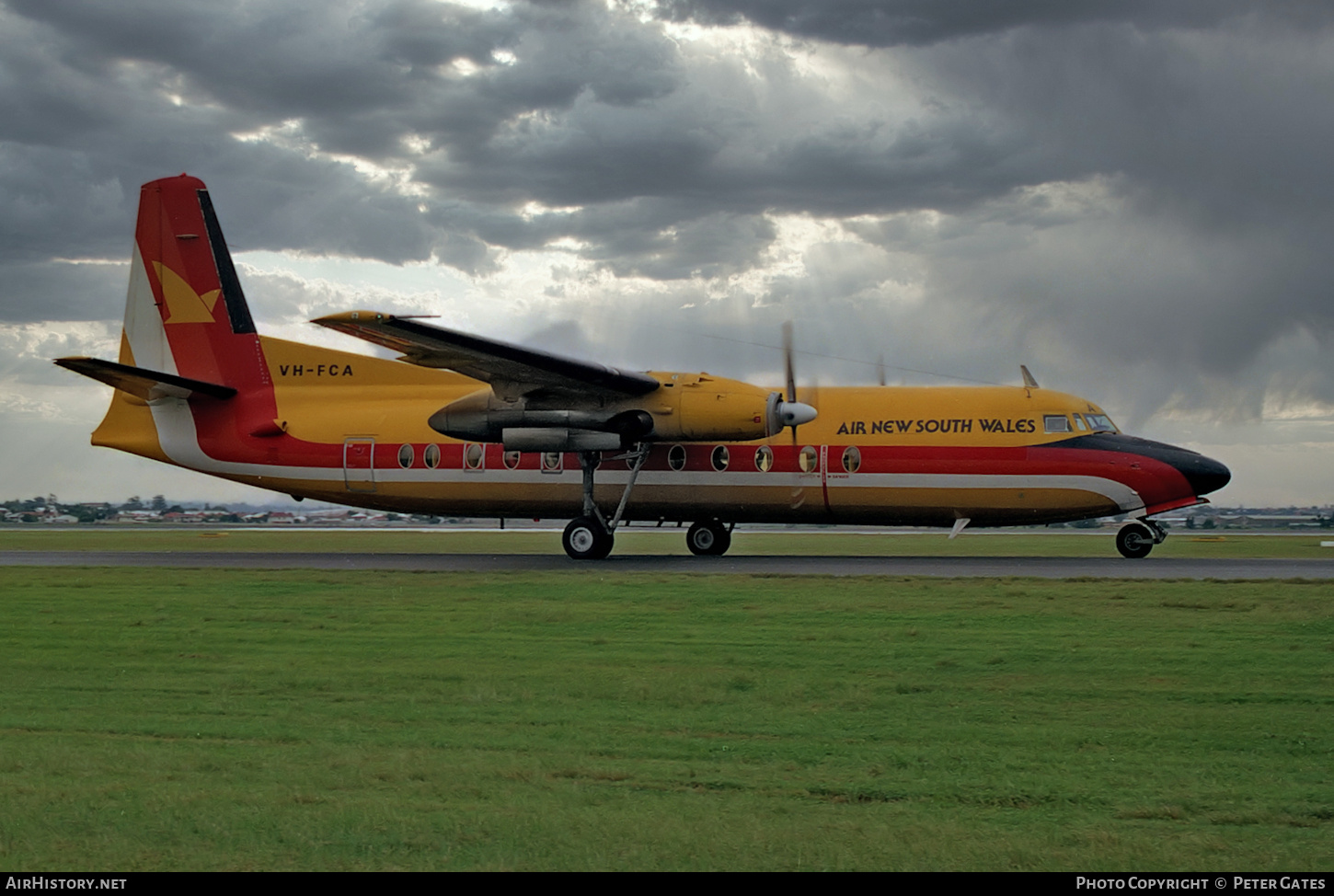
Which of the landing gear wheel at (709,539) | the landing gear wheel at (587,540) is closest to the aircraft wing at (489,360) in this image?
the landing gear wheel at (587,540)

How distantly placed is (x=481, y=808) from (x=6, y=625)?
34.1 ft

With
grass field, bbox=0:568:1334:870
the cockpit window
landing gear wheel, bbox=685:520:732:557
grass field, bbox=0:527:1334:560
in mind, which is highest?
the cockpit window

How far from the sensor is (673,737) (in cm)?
794

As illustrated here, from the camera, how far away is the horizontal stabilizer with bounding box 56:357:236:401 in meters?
25.3

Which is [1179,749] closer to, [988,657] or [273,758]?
[988,657]

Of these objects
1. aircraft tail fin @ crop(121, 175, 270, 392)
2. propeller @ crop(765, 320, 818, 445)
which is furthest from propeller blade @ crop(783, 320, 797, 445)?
aircraft tail fin @ crop(121, 175, 270, 392)

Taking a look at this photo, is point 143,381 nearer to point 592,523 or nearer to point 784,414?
point 592,523

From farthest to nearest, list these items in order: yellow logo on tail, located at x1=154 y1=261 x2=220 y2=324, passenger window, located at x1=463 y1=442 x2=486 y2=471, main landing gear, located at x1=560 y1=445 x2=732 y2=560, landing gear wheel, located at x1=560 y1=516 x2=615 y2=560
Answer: yellow logo on tail, located at x1=154 y1=261 x2=220 y2=324, passenger window, located at x1=463 y1=442 x2=486 y2=471, landing gear wheel, located at x1=560 y1=516 x2=615 y2=560, main landing gear, located at x1=560 y1=445 x2=732 y2=560

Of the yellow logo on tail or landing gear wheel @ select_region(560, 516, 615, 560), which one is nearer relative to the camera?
landing gear wheel @ select_region(560, 516, 615, 560)

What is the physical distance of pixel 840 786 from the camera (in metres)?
6.65

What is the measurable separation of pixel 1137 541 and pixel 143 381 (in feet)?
79.6

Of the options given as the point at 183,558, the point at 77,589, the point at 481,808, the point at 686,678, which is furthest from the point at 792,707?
the point at 183,558

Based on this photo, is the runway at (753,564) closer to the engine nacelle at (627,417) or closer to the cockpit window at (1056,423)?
the engine nacelle at (627,417)

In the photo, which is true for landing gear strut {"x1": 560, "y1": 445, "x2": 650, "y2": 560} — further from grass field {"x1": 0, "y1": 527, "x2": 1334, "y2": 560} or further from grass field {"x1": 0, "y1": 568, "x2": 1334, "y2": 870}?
grass field {"x1": 0, "y1": 568, "x2": 1334, "y2": 870}
